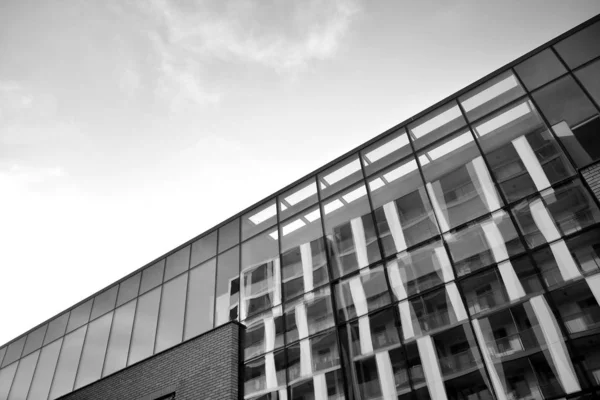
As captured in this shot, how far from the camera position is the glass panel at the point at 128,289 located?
20.1m

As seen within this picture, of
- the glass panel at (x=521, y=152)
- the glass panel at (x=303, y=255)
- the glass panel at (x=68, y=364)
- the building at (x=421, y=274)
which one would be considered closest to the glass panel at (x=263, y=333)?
the building at (x=421, y=274)

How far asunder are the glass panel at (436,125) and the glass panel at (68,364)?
682 inches

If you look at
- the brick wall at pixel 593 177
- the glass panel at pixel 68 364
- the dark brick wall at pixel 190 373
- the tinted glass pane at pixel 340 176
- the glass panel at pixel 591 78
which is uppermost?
the tinted glass pane at pixel 340 176

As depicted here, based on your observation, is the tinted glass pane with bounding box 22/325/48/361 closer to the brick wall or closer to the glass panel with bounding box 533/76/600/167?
the glass panel with bounding box 533/76/600/167

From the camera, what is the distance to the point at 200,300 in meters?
17.0

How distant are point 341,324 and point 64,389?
14.1 m

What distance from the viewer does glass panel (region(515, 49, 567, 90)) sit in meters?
13.4

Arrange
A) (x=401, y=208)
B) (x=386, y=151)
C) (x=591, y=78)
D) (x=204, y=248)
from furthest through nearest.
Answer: (x=204, y=248), (x=386, y=151), (x=401, y=208), (x=591, y=78)

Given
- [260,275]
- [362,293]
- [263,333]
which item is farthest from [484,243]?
[260,275]

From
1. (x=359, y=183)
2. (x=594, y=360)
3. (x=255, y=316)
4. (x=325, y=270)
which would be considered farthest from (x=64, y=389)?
(x=594, y=360)

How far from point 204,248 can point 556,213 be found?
12925mm

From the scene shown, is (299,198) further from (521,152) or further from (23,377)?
(23,377)

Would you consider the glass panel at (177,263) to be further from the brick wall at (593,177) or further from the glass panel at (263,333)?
the brick wall at (593,177)

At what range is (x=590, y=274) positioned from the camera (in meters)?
10.1
